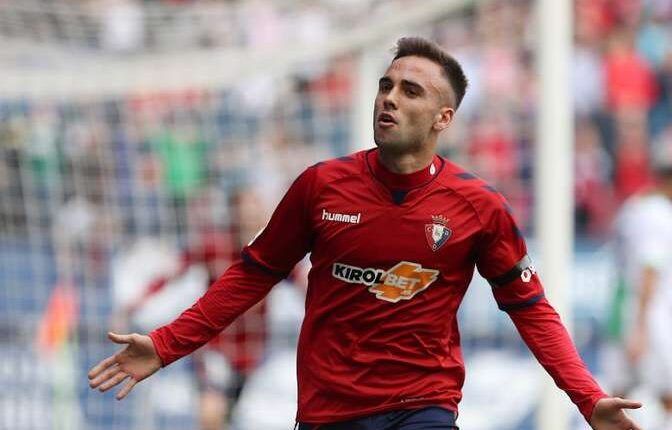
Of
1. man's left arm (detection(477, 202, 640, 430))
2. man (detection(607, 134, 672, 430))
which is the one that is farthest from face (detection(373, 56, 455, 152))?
man (detection(607, 134, 672, 430))

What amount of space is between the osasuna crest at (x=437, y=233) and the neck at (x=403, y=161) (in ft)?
0.62

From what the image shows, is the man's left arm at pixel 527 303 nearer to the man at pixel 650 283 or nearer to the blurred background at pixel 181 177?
the blurred background at pixel 181 177

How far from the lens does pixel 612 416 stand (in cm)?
521

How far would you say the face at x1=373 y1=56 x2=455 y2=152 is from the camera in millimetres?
5379

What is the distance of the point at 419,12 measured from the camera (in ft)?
28.7

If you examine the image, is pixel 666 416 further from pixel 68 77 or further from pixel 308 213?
pixel 308 213

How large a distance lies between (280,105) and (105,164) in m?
1.28

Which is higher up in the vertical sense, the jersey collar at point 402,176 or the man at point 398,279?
the jersey collar at point 402,176

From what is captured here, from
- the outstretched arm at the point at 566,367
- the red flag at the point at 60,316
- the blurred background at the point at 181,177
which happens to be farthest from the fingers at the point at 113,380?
the red flag at the point at 60,316

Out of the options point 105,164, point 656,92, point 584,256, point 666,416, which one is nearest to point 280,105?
point 105,164

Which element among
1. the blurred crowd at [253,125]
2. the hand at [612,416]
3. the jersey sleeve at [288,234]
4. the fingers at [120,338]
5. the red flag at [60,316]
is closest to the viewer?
the hand at [612,416]

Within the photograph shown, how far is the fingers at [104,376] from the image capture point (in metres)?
5.37

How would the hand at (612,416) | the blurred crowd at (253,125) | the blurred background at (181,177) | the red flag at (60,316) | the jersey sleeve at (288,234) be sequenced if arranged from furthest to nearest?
1. the red flag at (60,316)
2. the blurred background at (181,177)
3. the blurred crowd at (253,125)
4. the jersey sleeve at (288,234)
5. the hand at (612,416)

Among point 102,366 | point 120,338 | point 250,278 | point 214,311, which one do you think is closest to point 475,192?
point 250,278
